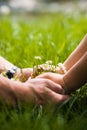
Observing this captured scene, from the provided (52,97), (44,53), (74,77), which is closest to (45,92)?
(52,97)

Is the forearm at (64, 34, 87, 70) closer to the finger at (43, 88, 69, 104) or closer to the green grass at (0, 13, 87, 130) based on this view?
the green grass at (0, 13, 87, 130)

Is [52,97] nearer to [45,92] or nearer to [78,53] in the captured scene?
[45,92]

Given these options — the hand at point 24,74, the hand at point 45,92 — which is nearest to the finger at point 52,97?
the hand at point 45,92

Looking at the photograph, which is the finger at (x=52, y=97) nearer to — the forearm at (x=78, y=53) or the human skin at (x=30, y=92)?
the human skin at (x=30, y=92)

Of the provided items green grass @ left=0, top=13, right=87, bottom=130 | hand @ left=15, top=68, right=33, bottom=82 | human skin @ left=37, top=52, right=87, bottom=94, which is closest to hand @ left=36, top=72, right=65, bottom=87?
human skin @ left=37, top=52, right=87, bottom=94

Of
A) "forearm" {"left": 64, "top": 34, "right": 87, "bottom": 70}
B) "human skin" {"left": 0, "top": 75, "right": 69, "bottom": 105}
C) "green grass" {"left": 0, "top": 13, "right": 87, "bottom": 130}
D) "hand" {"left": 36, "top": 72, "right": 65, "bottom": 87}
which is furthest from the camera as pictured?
"forearm" {"left": 64, "top": 34, "right": 87, "bottom": 70}
